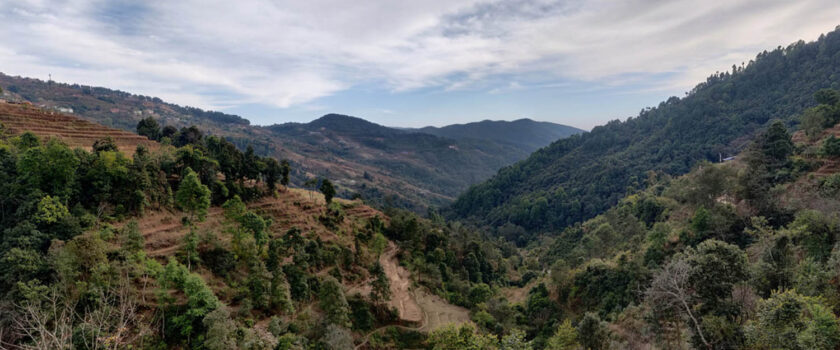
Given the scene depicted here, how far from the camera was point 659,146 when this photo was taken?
122 meters

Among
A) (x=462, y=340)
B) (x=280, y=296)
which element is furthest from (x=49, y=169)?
(x=462, y=340)

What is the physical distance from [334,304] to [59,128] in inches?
1639

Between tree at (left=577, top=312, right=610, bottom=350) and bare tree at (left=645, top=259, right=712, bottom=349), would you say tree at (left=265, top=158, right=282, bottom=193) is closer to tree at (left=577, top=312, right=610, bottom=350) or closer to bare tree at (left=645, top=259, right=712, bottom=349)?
tree at (left=577, top=312, right=610, bottom=350)

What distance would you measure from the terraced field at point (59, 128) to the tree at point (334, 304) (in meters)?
28.6

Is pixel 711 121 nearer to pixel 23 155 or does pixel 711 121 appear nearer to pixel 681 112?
pixel 681 112

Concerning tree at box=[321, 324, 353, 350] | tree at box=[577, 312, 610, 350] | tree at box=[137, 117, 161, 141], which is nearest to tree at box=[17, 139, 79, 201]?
tree at box=[321, 324, 353, 350]

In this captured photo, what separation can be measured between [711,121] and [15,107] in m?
163

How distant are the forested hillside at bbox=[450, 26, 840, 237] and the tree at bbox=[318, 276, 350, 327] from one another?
88275 millimetres

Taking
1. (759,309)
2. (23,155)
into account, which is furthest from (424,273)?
(23,155)

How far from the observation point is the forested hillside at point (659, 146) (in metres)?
104

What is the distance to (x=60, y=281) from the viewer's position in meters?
18.7

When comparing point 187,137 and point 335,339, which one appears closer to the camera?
point 335,339

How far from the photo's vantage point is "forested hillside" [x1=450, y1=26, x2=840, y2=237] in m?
104

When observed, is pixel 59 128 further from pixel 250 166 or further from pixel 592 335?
pixel 592 335
